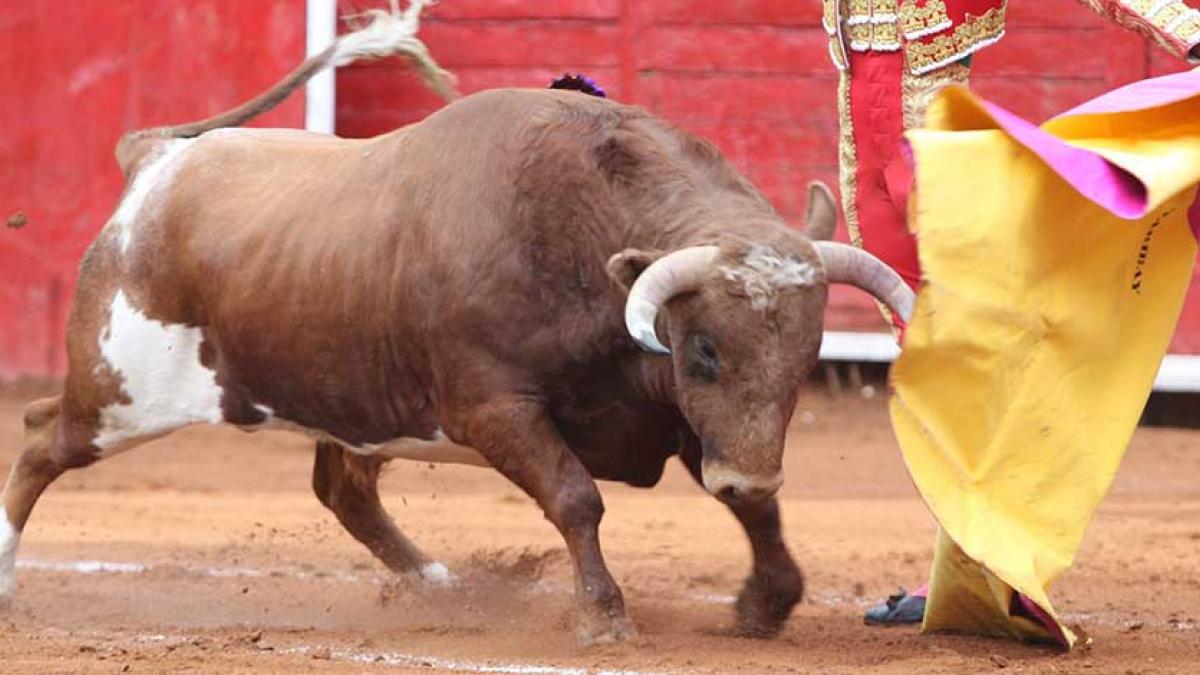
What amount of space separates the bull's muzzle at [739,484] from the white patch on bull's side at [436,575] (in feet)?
4.99

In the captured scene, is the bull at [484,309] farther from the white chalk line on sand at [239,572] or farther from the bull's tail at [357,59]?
the white chalk line on sand at [239,572]

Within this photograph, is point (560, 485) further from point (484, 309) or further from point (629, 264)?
point (629, 264)

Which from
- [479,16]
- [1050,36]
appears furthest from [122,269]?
[1050,36]

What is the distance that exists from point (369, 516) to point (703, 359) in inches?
64.8

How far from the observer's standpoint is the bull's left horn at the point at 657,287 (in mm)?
3936

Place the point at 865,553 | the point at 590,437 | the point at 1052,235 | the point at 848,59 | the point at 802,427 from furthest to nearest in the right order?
1. the point at 802,427
2. the point at 865,553
3. the point at 848,59
4. the point at 590,437
5. the point at 1052,235

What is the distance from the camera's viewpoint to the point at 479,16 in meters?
8.09

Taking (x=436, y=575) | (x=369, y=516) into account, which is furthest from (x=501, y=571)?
(x=369, y=516)

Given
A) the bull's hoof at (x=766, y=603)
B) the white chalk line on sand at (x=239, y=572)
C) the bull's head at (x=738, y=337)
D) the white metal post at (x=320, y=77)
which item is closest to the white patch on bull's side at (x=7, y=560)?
the white chalk line on sand at (x=239, y=572)

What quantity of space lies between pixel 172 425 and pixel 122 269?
37 centimetres

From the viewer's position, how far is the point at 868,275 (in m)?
4.14

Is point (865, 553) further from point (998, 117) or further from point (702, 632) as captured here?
point (998, 117)

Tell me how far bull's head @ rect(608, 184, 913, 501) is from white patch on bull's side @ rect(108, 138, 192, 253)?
155cm

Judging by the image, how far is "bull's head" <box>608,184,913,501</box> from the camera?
3.91 meters
